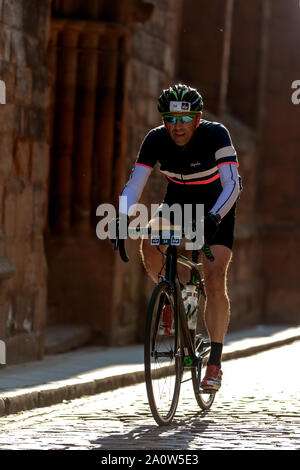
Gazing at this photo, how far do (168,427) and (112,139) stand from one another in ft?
22.8

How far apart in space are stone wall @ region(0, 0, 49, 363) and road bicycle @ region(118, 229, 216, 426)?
294cm

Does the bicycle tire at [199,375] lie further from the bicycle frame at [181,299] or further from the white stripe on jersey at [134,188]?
the white stripe on jersey at [134,188]

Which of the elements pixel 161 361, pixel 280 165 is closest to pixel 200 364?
pixel 161 361

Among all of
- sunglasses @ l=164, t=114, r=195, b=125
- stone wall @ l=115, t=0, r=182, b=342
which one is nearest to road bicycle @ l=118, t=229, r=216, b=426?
sunglasses @ l=164, t=114, r=195, b=125

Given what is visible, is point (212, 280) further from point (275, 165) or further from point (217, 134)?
point (275, 165)

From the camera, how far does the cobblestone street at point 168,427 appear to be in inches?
277

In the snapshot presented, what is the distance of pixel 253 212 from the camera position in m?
22.2

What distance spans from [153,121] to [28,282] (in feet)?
14.1

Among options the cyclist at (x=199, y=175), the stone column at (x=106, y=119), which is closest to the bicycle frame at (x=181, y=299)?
the cyclist at (x=199, y=175)

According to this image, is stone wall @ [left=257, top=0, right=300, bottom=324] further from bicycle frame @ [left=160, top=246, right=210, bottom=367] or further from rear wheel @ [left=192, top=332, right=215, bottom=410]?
bicycle frame @ [left=160, top=246, right=210, bottom=367]

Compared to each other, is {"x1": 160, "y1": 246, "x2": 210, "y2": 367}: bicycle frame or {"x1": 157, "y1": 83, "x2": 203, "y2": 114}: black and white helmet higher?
{"x1": 157, "y1": 83, "x2": 203, "y2": 114}: black and white helmet

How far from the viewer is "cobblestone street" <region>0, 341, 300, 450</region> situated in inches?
277

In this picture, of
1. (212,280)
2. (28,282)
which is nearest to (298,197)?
(28,282)

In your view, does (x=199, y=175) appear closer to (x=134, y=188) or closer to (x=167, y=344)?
(x=134, y=188)
